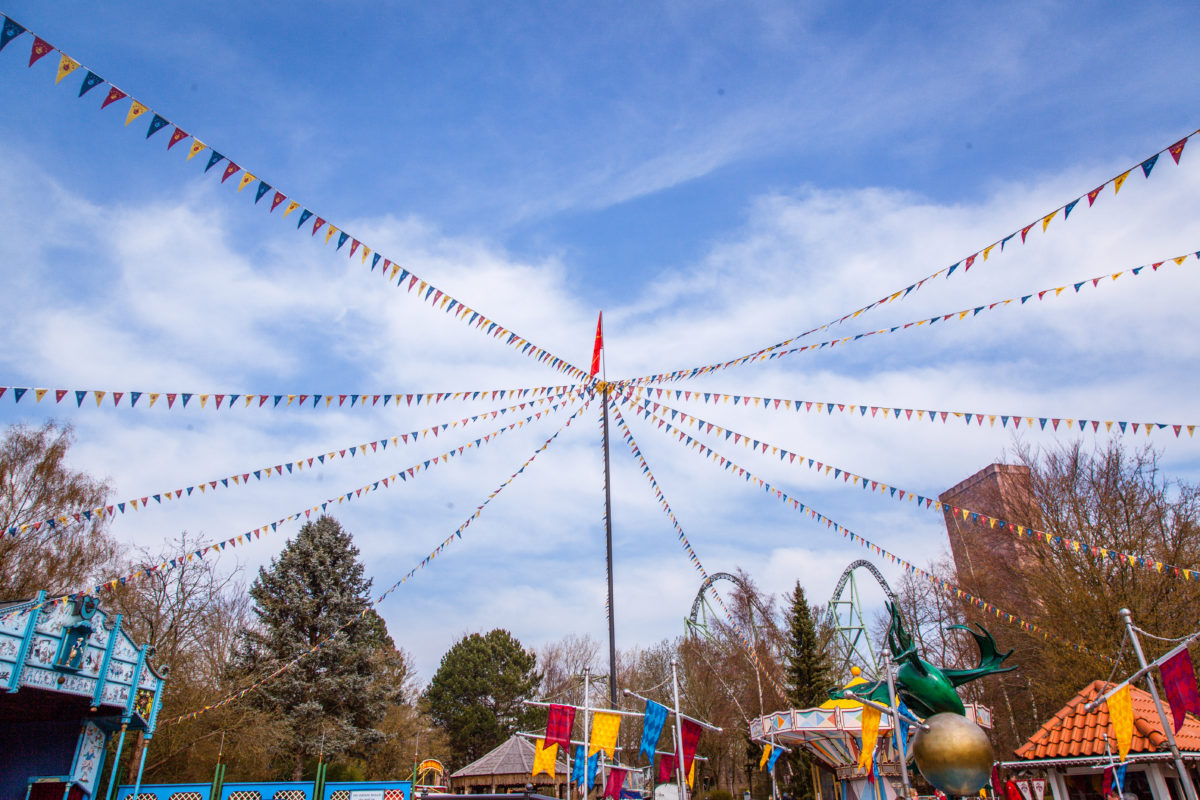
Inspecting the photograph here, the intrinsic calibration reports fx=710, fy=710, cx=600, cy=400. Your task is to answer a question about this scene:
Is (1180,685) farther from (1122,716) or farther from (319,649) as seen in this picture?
(319,649)

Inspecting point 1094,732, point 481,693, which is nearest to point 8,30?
point 1094,732

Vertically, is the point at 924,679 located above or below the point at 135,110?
below

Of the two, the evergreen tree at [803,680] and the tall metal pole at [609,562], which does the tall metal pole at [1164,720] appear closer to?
the tall metal pole at [609,562]

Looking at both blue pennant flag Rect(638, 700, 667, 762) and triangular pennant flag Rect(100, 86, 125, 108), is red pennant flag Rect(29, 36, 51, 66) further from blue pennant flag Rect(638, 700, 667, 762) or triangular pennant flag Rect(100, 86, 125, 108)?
blue pennant flag Rect(638, 700, 667, 762)

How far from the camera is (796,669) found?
30.7m

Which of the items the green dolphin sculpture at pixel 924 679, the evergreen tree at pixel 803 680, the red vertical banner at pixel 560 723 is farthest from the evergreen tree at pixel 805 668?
the green dolphin sculpture at pixel 924 679

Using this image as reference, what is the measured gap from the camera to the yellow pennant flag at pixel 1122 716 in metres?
9.94

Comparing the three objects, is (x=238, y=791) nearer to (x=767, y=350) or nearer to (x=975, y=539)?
(x=767, y=350)

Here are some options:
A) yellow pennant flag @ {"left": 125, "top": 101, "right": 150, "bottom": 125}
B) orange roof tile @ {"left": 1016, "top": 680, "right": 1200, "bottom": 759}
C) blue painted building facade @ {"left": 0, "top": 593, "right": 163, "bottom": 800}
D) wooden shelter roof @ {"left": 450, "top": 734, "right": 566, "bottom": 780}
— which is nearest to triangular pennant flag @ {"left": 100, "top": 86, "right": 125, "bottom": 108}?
yellow pennant flag @ {"left": 125, "top": 101, "right": 150, "bottom": 125}

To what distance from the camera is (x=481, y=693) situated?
43906mm

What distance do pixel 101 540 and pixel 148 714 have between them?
1295 centimetres

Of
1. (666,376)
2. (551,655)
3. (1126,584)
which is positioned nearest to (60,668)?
(666,376)

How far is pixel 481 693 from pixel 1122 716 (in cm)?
3934

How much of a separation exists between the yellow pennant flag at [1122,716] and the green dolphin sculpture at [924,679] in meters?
4.29
